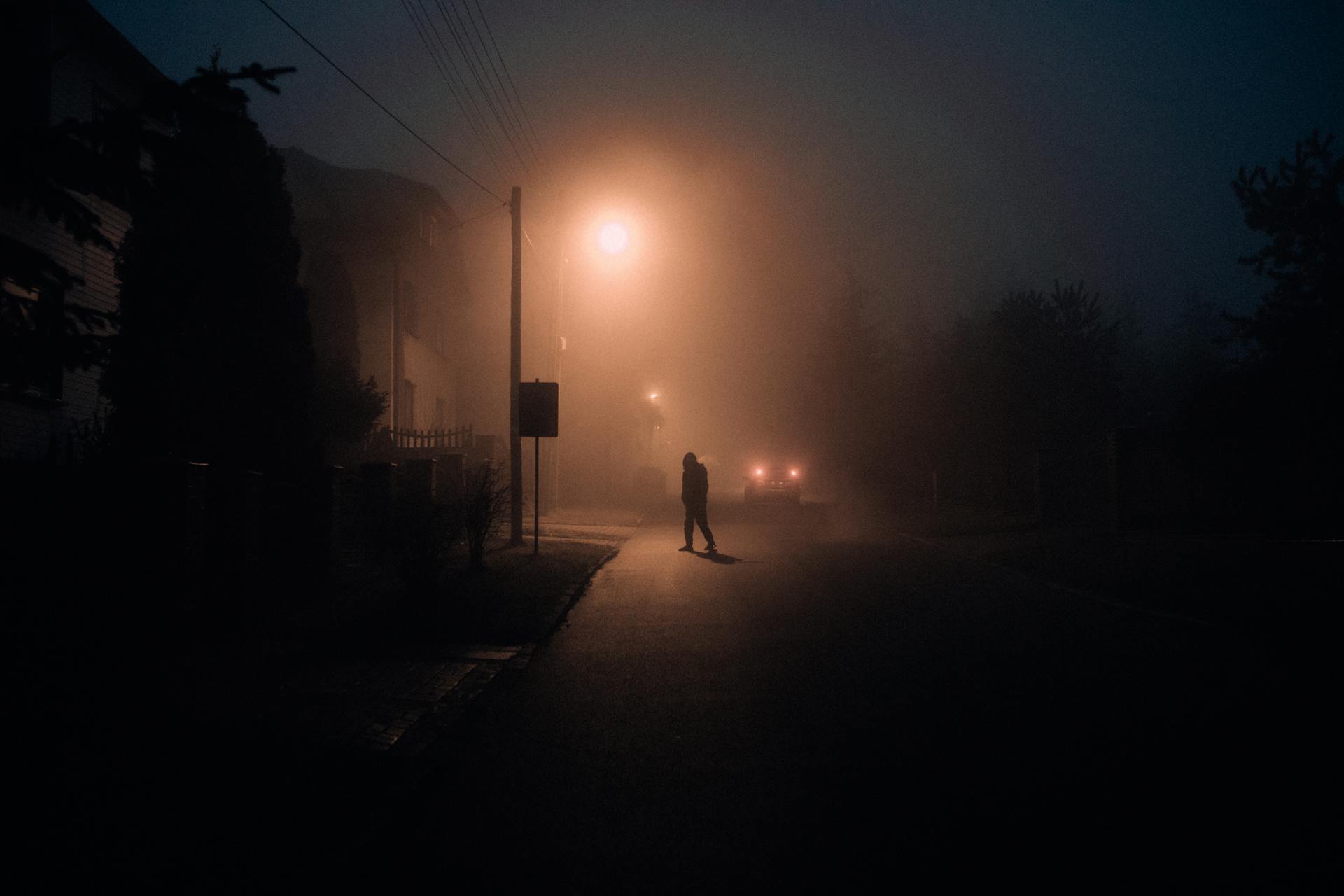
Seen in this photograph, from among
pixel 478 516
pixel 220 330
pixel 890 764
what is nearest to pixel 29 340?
pixel 890 764

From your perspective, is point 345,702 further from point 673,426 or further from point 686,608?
point 673,426

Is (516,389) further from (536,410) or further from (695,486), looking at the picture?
(695,486)

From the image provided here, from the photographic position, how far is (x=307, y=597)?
33.0ft

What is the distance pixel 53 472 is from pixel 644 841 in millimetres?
5804

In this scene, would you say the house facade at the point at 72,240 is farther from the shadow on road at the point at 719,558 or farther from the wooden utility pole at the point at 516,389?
the shadow on road at the point at 719,558

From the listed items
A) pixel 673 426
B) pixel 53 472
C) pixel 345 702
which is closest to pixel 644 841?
pixel 345 702

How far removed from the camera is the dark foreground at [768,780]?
3359 millimetres

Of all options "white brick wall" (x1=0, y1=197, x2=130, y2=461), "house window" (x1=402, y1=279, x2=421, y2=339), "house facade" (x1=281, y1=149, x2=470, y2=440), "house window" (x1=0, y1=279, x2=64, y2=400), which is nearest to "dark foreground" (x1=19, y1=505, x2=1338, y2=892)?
"house window" (x1=0, y1=279, x2=64, y2=400)

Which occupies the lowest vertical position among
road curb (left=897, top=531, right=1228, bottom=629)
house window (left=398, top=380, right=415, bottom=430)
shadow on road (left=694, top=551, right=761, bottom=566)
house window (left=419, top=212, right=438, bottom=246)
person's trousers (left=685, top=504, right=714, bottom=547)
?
shadow on road (left=694, top=551, right=761, bottom=566)

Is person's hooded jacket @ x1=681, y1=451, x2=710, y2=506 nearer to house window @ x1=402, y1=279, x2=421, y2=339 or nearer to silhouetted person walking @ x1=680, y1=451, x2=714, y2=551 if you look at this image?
silhouetted person walking @ x1=680, y1=451, x2=714, y2=551

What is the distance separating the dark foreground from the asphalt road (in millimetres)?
18

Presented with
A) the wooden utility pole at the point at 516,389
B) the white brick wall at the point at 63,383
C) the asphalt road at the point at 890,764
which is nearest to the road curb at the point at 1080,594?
the asphalt road at the point at 890,764

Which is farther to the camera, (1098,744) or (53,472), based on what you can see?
(53,472)

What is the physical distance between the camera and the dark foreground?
3.36 meters
